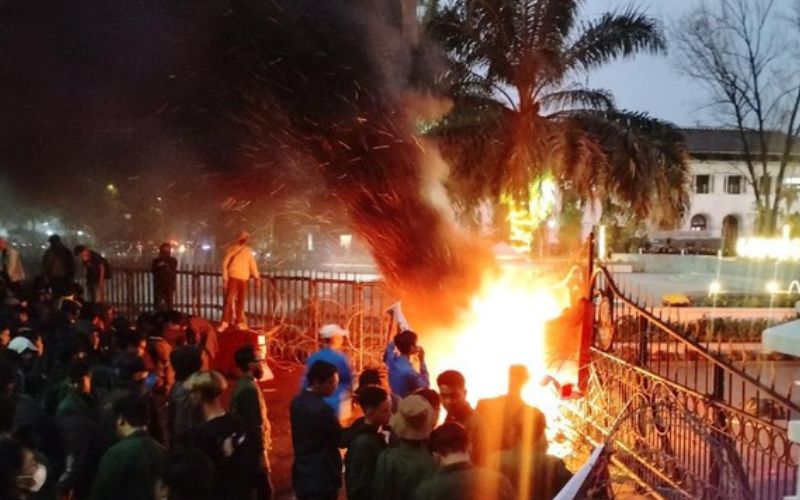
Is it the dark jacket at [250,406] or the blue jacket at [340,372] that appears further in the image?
the blue jacket at [340,372]

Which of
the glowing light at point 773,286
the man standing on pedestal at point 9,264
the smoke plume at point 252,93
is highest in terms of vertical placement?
the smoke plume at point 252,93

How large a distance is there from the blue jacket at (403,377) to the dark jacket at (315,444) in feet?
4.93

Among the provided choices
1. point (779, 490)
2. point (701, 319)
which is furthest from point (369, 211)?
point (701, 319)

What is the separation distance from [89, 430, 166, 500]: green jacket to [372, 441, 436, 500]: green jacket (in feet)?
3.46

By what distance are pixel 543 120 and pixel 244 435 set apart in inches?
534

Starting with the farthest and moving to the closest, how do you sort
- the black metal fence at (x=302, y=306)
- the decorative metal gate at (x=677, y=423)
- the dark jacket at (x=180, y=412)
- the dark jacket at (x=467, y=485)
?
the black metal fence at (x=302, y=306) → the decorative metal gate at (x=677, y=423) → the dark jacket at (x=180, y=412) → the dark jacket at (x=467, y=485)

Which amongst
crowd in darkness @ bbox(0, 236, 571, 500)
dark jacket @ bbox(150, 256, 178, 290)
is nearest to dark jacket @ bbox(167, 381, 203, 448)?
crowd in darkness @ bbox(0, 236, 571, 500)

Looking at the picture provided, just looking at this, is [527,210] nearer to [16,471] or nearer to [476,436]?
[476,436]

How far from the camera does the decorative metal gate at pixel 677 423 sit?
5.25 meters

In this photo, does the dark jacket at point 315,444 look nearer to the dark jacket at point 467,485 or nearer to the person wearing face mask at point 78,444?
the person wearing face mask at point 78,444

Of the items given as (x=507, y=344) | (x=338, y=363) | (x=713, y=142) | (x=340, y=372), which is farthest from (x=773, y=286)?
(x=713, y=142)

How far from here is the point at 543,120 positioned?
1681 cm

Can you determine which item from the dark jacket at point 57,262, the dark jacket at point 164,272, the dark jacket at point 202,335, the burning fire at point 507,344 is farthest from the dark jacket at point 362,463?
the dark jacket at point 164,272


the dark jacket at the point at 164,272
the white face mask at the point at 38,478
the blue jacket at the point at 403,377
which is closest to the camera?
the white face mask at the point at 38,478
